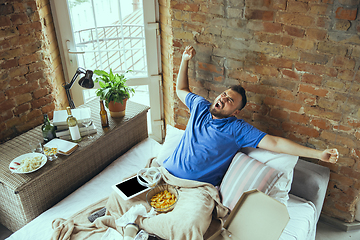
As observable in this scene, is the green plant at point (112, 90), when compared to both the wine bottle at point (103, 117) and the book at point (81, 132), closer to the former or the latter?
the wine bottle at point (103, 117)

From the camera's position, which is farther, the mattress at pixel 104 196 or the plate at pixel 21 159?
the plate at pixel 21 159

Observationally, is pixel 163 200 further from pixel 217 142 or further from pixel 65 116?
pixel 65 116

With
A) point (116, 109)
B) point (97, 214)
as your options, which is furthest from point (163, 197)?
point (116, 109)

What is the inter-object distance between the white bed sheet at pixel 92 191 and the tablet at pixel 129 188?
194 millimetres

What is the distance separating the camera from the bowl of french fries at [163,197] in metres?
1.73

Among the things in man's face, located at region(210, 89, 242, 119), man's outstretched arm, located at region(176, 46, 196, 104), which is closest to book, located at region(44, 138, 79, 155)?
man's outstretched arm, located at region(176, 46, 196, 104)

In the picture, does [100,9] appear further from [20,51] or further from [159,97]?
[159,97]

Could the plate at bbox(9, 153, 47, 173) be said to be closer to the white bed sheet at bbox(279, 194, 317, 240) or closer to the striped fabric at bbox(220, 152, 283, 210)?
the striped fabric at bbox(220, 152, 283, 210)

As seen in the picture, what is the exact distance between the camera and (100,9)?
2.61m

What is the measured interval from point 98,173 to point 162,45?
1423mm

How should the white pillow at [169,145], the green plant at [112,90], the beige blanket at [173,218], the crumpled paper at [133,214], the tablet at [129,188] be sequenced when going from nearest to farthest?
the beige blanket at [173,218], the crumpled paper at [133,214], the tablet at [129,188], the white pillow at [169,145], the green plant at [112,90]

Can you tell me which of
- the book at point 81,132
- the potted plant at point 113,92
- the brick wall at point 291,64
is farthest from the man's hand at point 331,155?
the book at point 81,132

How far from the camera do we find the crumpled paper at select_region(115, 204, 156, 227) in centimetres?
167

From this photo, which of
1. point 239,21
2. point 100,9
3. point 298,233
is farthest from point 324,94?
point 100,9
